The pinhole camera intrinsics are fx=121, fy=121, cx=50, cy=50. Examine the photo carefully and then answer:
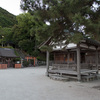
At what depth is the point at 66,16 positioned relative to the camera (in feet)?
20.3

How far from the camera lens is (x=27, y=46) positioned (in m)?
32.8

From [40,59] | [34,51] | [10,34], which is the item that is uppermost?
[10,34]

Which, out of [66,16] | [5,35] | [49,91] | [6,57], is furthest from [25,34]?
[49,91]

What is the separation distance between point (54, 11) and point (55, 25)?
38.7 inches

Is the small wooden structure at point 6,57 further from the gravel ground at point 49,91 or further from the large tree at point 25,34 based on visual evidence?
the gravel ground at point 49,91

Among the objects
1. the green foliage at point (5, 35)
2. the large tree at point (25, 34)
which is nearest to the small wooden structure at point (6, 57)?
the large tree at point (25, 34)

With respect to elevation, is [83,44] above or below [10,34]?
below

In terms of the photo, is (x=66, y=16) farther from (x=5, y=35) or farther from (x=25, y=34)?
(x=5, y=35)

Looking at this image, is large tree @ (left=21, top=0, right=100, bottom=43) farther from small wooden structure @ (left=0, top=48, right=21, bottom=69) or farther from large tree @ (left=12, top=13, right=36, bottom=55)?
large tree @ (left=12, top=13, right=36, bottom=55)

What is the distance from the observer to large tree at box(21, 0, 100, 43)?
5029 mm

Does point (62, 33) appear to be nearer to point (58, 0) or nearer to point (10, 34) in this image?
point (58, 0)

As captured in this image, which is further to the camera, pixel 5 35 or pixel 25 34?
pixel 5 35

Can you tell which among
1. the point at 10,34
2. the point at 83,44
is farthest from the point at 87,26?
the point at 10,34

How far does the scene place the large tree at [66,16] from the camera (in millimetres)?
5029
